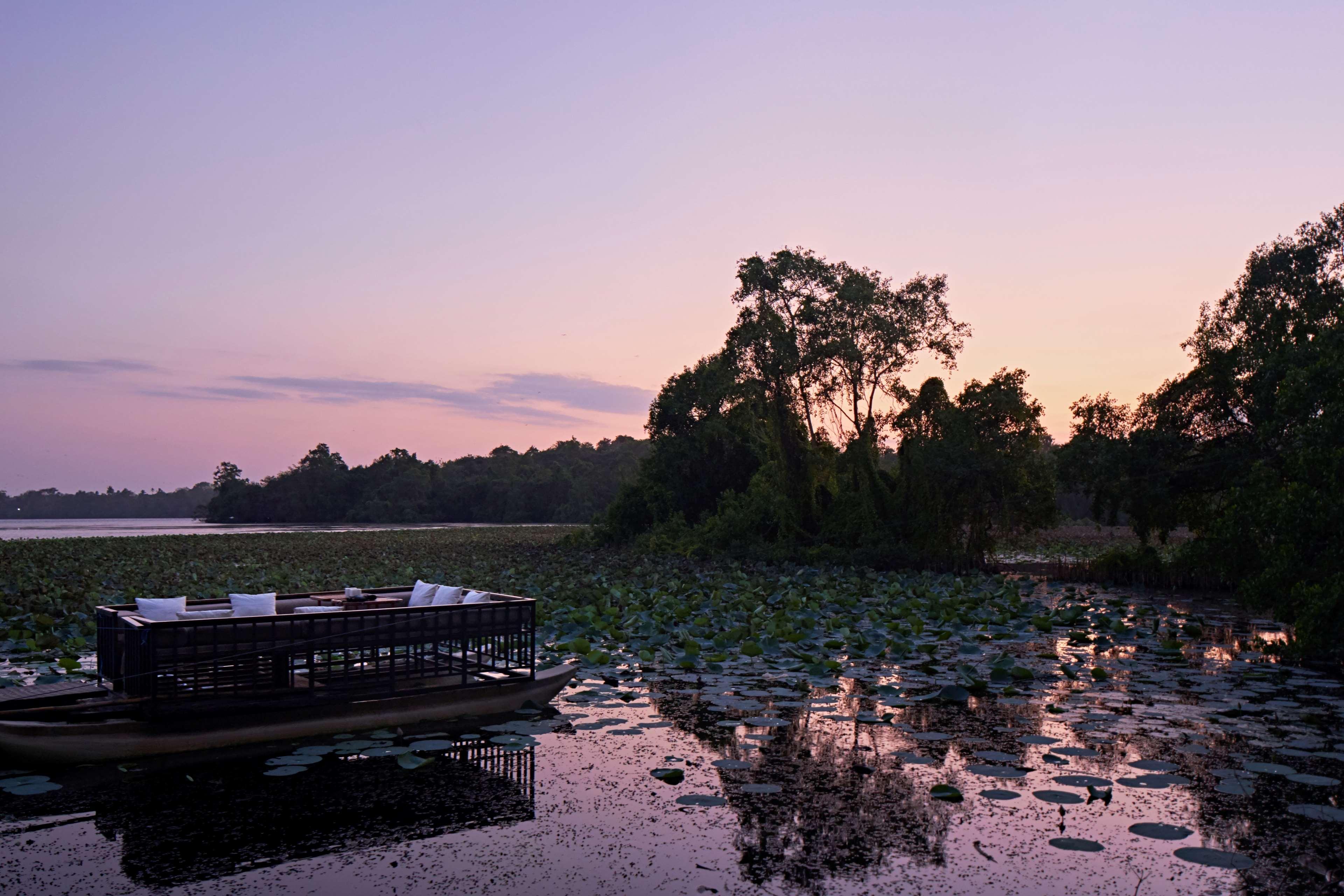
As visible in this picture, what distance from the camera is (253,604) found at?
7324 millimetres

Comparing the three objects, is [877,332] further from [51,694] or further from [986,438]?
[51,694]

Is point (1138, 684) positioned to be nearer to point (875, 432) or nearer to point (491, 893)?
point (491, 893)

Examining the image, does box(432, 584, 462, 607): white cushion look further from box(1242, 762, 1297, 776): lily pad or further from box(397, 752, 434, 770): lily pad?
box(1242, 762, 1297, 776): lily pad

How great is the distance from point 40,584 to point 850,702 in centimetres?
1439

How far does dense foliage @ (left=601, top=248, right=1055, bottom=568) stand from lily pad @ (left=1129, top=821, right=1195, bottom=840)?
18.1m

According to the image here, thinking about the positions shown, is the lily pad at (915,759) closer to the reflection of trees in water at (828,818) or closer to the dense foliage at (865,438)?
the reflection of trees in water at (828,818)

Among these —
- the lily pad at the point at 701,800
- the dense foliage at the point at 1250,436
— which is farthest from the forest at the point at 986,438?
the lily pad at the point at 701,800

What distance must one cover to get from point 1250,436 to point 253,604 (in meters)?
19.5

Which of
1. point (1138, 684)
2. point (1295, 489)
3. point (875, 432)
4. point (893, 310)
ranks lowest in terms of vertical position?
point (1138, 684)

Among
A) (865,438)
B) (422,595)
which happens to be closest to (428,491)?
(865,438)

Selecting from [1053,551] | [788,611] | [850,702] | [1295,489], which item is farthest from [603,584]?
[1053,551]

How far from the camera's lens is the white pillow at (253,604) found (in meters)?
7.23

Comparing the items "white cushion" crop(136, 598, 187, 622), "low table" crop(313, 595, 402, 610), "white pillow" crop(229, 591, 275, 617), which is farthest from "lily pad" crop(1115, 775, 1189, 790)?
"white cushion" crop(136, 598, 187, 622)

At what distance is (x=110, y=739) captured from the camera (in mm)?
5824
